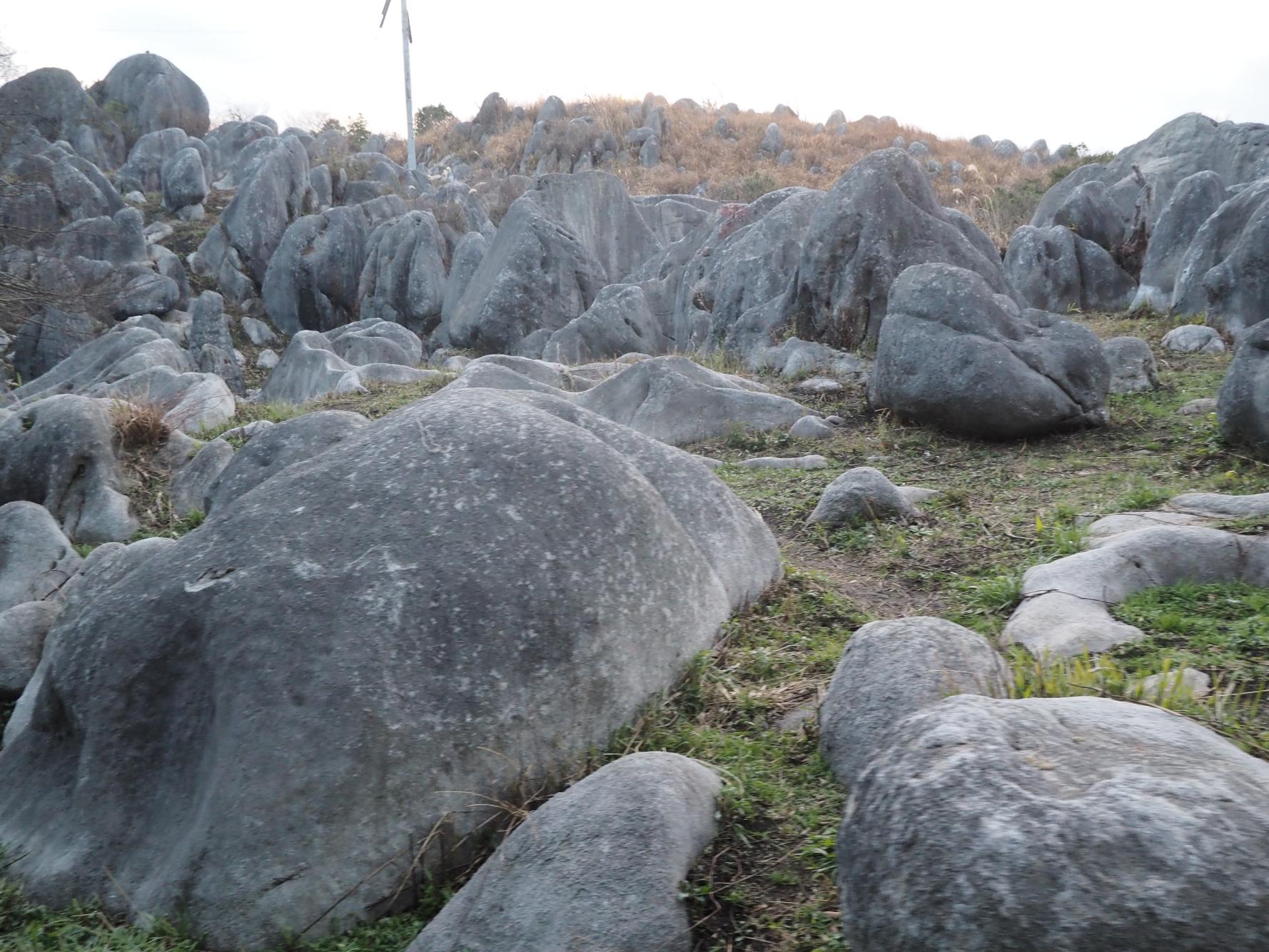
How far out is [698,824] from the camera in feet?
9.41

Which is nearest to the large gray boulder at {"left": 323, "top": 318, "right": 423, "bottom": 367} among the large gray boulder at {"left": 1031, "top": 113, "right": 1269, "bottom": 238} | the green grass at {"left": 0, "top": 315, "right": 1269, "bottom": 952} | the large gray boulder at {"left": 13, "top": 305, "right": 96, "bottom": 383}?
the large gray boulder at {"left": 13, "top": 305, "right": 96, "bottom": 383}

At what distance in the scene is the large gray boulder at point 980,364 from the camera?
759 cm

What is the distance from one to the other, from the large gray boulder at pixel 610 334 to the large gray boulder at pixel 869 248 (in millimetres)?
4221

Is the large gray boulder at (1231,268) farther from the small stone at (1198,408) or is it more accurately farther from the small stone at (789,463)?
the small stone at (789,463)

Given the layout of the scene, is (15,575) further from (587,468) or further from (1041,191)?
(1041,191)

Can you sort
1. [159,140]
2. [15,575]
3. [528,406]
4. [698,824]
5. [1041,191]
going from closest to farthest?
1. [698,824]
2. [528,406]
3. [15,575]
4. [1041,191]
5. [159,140]

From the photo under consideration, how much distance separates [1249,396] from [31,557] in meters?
7.49

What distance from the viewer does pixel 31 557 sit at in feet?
21.4

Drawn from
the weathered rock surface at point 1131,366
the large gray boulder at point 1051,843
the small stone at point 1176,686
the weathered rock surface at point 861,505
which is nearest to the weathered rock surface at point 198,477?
the weathered rock surface at point 861,505

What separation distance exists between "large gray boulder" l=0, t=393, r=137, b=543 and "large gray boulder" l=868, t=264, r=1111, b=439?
5872 mm

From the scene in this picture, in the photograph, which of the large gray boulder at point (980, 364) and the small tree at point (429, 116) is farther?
the small tree at point (429, 116)

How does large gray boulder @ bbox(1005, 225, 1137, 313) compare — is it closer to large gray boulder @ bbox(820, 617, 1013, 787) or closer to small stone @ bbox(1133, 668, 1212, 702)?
small stone @ bbox(1133, 668, 1212, 702)

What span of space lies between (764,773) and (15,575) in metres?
5.21

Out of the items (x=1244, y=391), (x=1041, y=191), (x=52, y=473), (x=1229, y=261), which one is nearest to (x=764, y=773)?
(x=1244, y=391)
